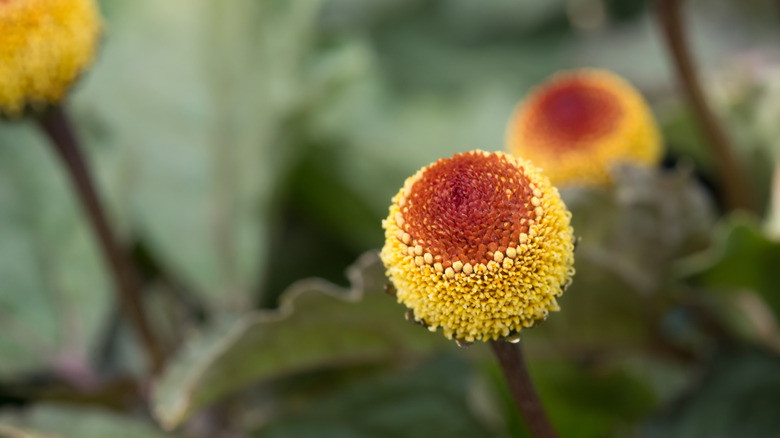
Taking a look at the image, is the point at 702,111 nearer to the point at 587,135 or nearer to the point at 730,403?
the point at 587,135

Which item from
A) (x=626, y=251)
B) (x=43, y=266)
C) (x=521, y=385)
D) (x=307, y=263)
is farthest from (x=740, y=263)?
(x=43, y=266)

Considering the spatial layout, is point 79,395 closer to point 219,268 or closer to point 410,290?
point 219,268

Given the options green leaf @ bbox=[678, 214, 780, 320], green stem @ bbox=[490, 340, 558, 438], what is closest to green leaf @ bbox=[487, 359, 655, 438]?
green leaf @ bbox=[678, 214, 780, 320]

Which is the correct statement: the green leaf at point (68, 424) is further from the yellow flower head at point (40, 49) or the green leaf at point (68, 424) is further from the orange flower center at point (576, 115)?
the orange flower center at point (576, 115)

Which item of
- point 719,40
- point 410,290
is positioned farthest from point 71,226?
point 719,40

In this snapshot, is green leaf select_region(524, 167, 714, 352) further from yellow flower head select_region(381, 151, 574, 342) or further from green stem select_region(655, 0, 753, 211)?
yellow flower head select_region(381, 151, 574, 342)

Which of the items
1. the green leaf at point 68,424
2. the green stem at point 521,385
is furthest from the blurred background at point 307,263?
the green stem at point 521,385
